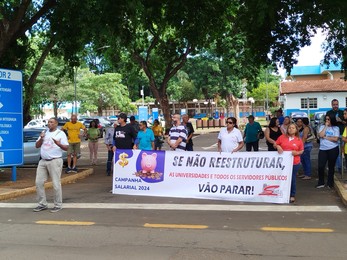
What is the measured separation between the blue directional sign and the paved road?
268 centimetres

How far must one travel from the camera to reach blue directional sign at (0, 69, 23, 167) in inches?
464

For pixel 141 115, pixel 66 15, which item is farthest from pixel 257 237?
pixel 141 115

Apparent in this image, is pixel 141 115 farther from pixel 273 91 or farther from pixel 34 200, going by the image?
pixel 273 91

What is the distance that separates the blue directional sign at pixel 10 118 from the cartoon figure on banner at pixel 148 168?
13.3ft

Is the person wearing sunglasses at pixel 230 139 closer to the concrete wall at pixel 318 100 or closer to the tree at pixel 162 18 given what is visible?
the tree at pixel 162 18

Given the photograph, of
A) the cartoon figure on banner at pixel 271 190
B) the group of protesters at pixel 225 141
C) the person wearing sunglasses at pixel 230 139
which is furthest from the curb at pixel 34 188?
the cartoon figure on banner at pixel 271 190

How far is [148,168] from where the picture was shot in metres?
9.88

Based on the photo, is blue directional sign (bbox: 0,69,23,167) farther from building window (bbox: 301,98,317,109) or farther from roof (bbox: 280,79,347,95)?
building window (bbox: 301,98,317,109)

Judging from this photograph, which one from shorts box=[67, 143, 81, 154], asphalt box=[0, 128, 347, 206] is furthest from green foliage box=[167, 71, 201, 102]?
asphalt box=[0, 128, 347, 206]

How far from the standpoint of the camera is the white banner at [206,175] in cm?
882

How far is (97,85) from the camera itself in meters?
51.3

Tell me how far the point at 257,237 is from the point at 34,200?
5379mm

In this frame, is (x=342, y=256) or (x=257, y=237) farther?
(x=257, y=237)

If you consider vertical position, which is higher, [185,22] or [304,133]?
[185,22]
